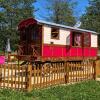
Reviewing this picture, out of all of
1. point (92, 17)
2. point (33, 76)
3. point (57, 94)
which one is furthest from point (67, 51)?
point (92, 17)

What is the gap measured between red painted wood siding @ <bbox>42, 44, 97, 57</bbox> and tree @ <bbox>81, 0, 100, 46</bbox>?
31.0 m

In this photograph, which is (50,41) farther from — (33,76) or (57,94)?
(57,94)

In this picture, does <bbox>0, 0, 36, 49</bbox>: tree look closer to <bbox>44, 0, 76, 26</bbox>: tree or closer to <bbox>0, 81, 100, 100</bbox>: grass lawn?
<bbox>44, 0, 76, 26</bbox>: tree

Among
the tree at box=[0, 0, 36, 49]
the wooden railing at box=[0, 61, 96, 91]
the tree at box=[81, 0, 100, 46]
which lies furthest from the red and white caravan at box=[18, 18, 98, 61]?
the tree at box=[81, 0, 100, 46]

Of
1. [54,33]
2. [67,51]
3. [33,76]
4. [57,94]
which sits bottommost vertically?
[57,94]

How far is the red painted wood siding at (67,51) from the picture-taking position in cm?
2362

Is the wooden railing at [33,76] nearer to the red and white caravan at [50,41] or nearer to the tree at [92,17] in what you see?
the red and white caravan at [50,41]

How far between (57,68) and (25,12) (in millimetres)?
46060

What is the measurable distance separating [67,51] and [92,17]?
3926 cm

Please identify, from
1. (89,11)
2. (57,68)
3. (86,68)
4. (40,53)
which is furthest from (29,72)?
(89,11)

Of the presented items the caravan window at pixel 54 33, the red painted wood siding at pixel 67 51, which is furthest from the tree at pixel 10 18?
the caravan window at pixel 54 33

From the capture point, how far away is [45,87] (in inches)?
588

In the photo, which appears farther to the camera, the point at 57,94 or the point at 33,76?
the point at 33,76

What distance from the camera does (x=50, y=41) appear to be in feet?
78.1
